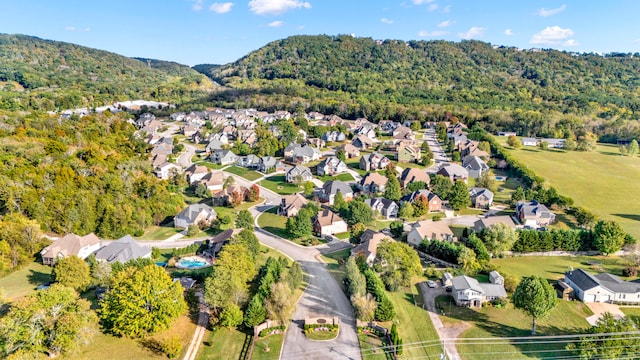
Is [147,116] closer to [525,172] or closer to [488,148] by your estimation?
[488,148]

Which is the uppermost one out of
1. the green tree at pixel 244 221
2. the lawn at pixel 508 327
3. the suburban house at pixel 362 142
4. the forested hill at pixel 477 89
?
the forested hill at pixel 477 89

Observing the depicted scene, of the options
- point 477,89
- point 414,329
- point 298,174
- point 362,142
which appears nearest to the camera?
point 414,329

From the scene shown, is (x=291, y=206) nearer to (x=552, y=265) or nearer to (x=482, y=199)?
(x=482, y=199)

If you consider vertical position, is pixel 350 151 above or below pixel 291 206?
above

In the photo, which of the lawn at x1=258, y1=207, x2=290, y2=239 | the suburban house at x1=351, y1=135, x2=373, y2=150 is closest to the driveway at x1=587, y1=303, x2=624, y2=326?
the lawn at x1=258, y1=207, x2=290, y2=239

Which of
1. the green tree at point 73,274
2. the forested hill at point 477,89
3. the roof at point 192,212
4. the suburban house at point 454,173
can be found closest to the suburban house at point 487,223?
the suburban house at point 454,173

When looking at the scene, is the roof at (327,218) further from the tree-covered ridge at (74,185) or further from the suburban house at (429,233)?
the tree-covered ridge at (74,185)

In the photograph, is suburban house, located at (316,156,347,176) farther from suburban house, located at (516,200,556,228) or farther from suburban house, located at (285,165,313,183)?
suburban house, located at (516,200,556,228)

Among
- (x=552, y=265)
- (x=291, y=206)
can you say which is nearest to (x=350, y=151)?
(x=291, y=206)
